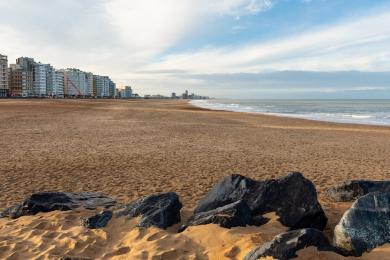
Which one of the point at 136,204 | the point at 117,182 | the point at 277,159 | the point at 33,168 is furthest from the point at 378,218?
the point at 33,168

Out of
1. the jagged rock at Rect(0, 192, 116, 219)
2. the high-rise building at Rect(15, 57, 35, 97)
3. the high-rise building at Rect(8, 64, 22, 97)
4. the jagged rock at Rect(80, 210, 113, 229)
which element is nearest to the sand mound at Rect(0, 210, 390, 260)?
the jagged rock at Rect(80, 210, 113, 229)

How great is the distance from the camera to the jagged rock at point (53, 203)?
7.73 m

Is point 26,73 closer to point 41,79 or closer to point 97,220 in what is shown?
point 41,79

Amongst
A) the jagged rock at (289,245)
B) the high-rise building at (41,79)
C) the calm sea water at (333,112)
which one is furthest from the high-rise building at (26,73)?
the jagged rock at (289,245)

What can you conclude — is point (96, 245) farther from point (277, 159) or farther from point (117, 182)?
point (277, 159)

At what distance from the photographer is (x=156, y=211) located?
7.02m

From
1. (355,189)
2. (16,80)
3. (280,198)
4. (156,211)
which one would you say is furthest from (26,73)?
(280,198)

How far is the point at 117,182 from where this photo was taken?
10.9 metres

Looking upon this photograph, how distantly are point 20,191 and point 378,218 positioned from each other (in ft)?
28.5

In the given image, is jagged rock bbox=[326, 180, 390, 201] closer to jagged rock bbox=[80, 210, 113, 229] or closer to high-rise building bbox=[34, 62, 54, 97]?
jagged rock bbox=[80, 210, 113, 229]

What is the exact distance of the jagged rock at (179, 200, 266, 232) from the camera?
621 centimetres

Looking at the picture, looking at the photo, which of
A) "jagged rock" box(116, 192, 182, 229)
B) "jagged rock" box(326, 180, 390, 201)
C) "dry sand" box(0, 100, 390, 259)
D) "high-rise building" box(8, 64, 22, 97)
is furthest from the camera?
"high-rise building" box(8, 64, 22, 97)

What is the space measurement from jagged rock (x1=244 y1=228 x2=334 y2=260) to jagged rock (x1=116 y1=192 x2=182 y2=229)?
2231 mm

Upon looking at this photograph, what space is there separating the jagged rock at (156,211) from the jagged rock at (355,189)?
3.84 m
